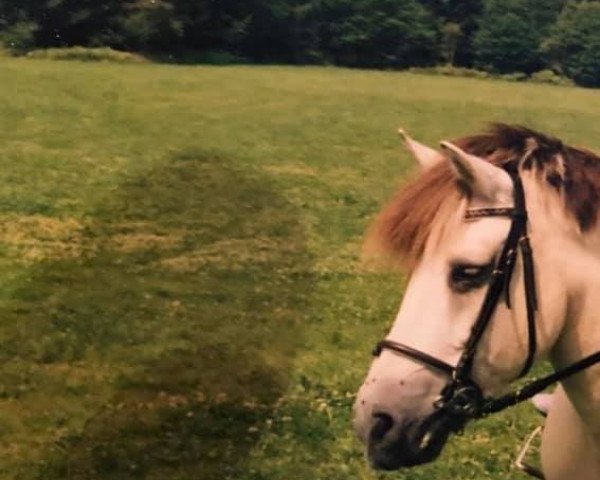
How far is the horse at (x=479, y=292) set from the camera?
2654mm

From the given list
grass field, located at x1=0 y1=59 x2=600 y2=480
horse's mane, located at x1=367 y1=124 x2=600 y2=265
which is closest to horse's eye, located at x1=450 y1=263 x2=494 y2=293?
horse's mane, located at x1=367 y1=124 x2=600 y2=265

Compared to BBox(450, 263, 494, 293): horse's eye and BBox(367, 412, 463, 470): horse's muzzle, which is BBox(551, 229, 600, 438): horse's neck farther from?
BBox(367, 412, 463, 470): horse's muzzle

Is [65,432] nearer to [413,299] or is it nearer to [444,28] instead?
[413,299]

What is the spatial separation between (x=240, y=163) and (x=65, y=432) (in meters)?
10.1

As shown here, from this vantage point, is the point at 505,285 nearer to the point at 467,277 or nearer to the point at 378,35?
the point at 467,277

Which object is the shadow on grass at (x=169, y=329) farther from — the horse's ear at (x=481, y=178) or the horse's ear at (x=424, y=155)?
the horse's ear at (x=481, y=178)

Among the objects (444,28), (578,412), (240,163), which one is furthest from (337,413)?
(444,28)

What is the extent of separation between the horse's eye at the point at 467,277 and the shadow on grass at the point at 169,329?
10.4 ft

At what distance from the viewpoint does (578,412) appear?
2898 millimetres

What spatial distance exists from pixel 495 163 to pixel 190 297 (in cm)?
625

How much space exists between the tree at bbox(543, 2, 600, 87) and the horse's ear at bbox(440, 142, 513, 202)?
48074mm

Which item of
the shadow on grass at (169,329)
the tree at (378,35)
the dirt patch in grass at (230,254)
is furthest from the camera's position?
the tree at (378,35)

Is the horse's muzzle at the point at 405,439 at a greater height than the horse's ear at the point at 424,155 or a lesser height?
lesser

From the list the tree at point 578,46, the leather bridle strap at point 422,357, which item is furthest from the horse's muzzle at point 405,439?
the tree at point 578,46
